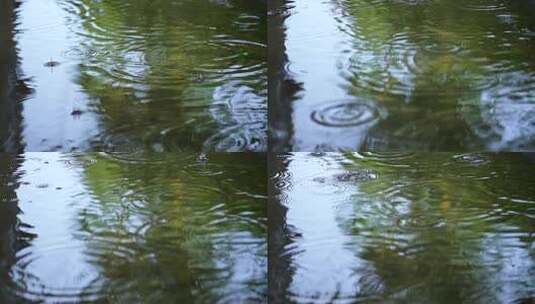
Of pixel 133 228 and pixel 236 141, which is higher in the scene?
A: pixel 236 141

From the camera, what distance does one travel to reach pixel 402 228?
1410 millimetres

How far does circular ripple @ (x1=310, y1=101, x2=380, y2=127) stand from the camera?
1.52m

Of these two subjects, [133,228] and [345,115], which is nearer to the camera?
[133,228]

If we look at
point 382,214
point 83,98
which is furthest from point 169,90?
point 382,214

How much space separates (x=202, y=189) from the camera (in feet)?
4.79

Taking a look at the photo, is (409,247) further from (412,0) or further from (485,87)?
(412,0)

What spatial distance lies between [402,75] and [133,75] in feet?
1.82

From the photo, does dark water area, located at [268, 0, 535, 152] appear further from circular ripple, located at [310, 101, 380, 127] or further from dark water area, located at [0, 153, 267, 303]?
dark water area, located at [0, 153, 267, 303]

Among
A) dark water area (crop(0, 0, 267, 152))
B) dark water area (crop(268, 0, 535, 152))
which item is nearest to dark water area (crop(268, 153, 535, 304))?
dark water area (crop(268, 0, 535, 152))

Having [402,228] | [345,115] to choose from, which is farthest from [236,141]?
[402,228]

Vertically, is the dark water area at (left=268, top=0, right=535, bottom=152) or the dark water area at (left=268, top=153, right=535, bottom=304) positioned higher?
the dark water area at (left=268, top=0, right=535, bottom=152)

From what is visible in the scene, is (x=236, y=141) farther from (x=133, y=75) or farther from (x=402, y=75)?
(x=402, y=75)

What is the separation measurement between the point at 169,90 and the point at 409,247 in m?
0.57

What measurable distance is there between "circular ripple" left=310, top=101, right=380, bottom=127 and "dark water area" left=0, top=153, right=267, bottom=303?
0.15 meters
